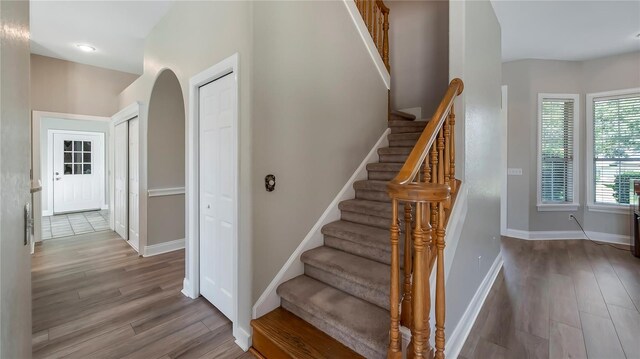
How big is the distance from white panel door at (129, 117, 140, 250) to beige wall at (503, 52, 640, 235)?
5.81 metres

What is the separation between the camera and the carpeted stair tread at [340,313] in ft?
4.96

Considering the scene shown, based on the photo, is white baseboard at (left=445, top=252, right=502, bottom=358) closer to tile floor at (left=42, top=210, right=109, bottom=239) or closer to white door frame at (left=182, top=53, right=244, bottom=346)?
white door frame at (left=182, top=53, right=244, bottom=346)

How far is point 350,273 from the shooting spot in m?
1.89

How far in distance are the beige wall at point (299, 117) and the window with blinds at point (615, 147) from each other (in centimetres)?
424

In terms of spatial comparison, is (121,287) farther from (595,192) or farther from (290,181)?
(595,192)

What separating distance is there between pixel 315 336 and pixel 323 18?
2540 millimetres

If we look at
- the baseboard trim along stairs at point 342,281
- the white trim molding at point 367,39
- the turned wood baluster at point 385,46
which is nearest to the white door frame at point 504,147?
the turned wood baluster at point 385,46

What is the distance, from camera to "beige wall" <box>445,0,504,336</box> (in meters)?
1.96

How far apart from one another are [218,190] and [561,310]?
3.10m

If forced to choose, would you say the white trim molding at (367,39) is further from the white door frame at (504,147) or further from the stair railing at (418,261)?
the white door frame at (504,147)

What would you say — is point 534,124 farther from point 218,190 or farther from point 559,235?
point 218,190

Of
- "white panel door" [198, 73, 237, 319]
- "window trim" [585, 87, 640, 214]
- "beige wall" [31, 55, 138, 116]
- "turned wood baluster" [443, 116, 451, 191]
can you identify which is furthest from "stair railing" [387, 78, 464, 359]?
"beige wall" [31, 55, 138, 116]

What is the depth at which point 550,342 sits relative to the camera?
1906 mm

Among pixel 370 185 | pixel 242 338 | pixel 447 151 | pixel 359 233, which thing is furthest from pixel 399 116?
pixel 242 338
